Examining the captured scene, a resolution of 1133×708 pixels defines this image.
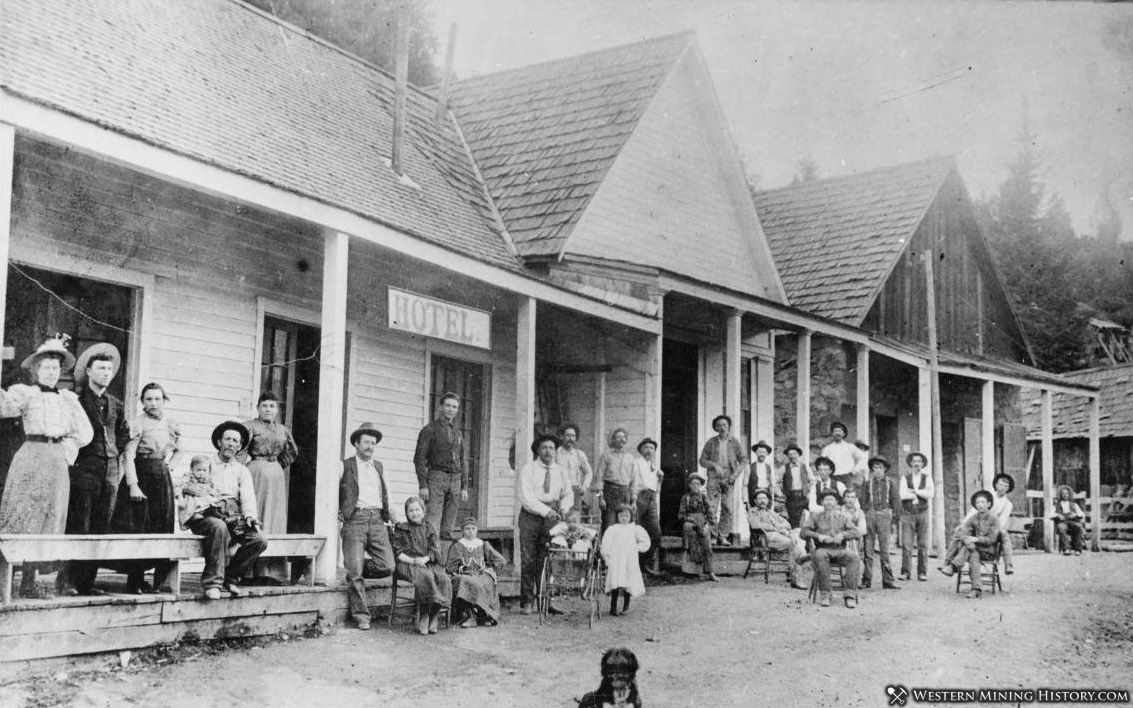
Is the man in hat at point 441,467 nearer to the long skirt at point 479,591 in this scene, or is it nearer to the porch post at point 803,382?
the long skirt at point 479,591

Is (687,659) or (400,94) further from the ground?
(400,94)

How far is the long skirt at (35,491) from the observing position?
6152 millimetres

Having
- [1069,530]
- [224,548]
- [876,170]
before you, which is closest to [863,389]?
[1069,530]

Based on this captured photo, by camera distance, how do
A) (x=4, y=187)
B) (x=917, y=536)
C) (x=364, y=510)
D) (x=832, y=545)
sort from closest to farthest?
(x=4, y=187) → (x=364, y=510) → (x=832, y=545) → (x=917, y=536)

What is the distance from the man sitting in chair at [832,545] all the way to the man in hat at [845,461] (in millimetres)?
1706

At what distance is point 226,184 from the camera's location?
7395 millimetres

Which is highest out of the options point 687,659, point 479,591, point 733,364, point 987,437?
point 733,364

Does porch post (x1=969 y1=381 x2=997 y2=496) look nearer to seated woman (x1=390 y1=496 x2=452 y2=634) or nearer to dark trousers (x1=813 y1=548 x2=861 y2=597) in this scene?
dark trousers (x1=813 y1=548 x2=861 y2=597)

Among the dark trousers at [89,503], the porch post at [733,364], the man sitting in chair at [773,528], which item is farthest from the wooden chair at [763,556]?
the dark trousers at [89,503]

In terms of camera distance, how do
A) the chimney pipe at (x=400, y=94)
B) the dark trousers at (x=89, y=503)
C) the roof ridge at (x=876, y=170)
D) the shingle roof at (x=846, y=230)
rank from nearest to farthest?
the dark trousers at (x=89, y=503), the chimney pipe at (x=400, y=94), the shingle roof at (x=846, y=230), the roof ridge at (x=876, y=170)

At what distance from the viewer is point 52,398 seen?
249 inches

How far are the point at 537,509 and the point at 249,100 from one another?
4.92m

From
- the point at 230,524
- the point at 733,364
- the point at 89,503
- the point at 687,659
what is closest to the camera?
the point at 89,503

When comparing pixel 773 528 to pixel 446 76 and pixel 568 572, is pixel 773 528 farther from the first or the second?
pixel 446 76
